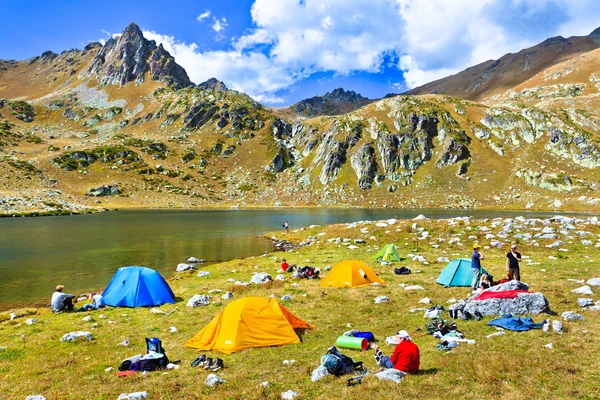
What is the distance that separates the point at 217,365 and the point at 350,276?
1390cm

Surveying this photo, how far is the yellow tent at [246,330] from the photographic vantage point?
14.1 metres

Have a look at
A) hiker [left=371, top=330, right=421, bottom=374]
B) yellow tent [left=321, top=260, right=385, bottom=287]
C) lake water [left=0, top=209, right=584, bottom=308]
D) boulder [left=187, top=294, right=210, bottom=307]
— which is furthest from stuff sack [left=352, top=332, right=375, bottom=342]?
lake water [left=0, top=209, right=584, bottom=308]

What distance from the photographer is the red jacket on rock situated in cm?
1054

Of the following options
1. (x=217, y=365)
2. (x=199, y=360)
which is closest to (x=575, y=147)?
(x=217, y=365)

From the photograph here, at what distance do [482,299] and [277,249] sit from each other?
34508 mm

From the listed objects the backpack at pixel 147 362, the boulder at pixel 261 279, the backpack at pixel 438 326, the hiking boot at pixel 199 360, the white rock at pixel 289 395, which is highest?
the white rock at pixel 289 395

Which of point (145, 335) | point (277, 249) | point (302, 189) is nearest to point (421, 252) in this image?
point (277, 249)

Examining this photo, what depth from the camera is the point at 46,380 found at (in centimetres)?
1148

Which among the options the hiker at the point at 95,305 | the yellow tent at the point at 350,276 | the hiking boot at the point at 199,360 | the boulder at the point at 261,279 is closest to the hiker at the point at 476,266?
the yellow tent at the point at 350,276

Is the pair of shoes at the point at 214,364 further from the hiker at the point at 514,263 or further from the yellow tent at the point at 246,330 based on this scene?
the hiker at the point at 514,263

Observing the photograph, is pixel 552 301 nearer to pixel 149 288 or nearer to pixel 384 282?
pixel 384 282

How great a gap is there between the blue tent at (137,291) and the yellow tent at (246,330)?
27.2 ft

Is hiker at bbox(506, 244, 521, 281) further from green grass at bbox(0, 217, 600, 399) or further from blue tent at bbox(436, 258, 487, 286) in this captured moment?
blue tent at bbox(436, 258, 487, 286)

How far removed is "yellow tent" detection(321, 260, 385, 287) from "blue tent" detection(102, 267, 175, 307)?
1122 centimetres
